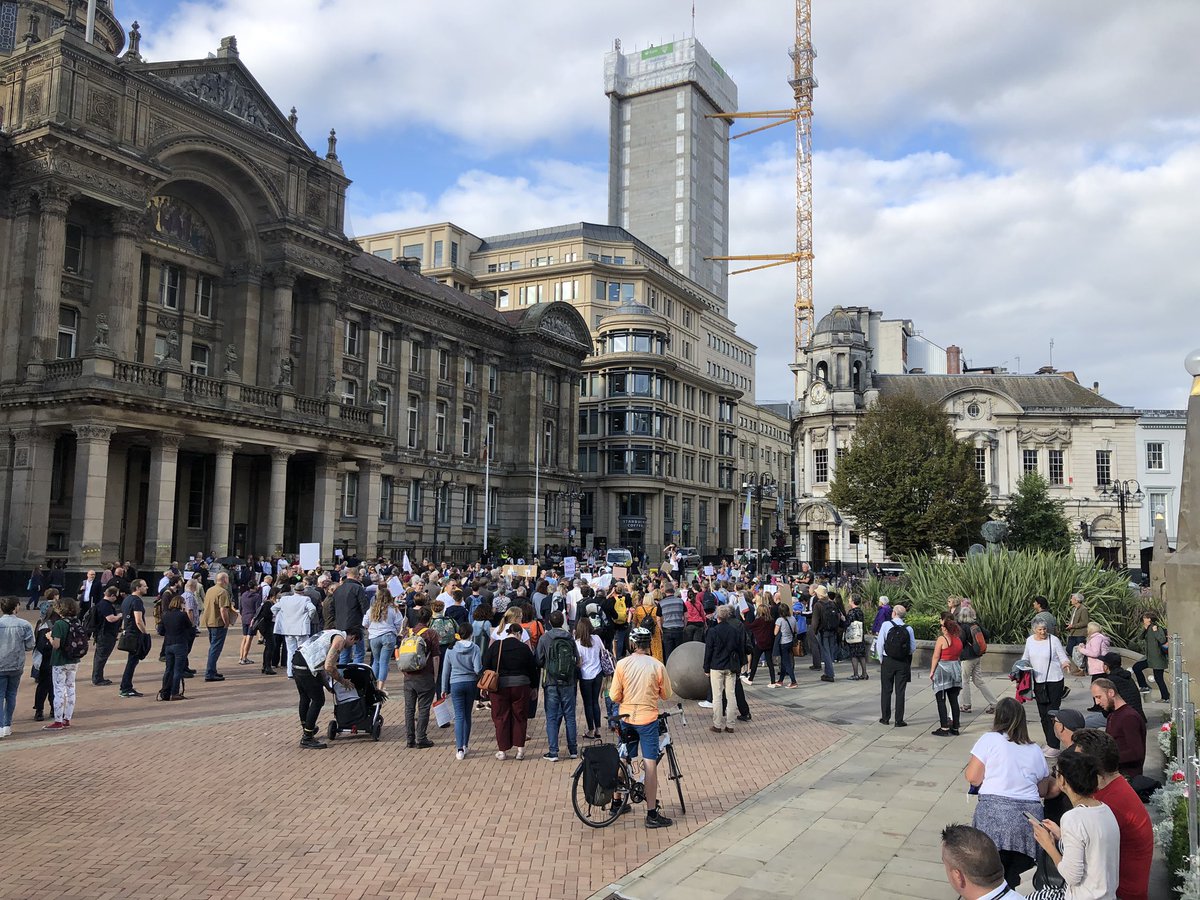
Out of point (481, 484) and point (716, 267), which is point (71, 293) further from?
Result: point (716, 267)

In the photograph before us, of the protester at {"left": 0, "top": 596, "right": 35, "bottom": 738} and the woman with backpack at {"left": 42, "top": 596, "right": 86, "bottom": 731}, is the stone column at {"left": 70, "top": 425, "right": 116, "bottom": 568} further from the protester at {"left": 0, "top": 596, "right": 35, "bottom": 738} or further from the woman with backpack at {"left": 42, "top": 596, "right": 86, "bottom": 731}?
the protester at {"left": 0, "top": 596, "right": 35, "bottom": 738}

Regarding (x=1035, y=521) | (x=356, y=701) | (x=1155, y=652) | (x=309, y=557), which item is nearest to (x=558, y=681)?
(x=356, y=701)

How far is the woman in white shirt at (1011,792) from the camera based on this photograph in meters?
6.32

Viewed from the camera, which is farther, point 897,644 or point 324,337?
point 324,337

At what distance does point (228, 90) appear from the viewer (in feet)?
129

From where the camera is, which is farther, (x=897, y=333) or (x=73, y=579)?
(x=897, y=333)

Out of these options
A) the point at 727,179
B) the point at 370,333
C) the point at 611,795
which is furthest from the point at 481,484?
the point at 727,179

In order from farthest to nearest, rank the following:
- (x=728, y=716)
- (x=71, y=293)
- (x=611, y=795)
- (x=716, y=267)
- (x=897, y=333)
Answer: (x=716, y=267), (x=897, y=333), (x=71, y=293), (x=728, y=716), (x=611, y=795)

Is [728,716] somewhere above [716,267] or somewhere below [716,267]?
below

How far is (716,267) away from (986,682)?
114539mm

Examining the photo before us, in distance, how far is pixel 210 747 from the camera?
39.1 feet

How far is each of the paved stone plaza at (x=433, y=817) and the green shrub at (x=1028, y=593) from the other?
7971 millimetres

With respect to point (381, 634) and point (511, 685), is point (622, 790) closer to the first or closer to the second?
point (511, 685)

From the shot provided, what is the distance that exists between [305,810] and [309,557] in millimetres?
18553
